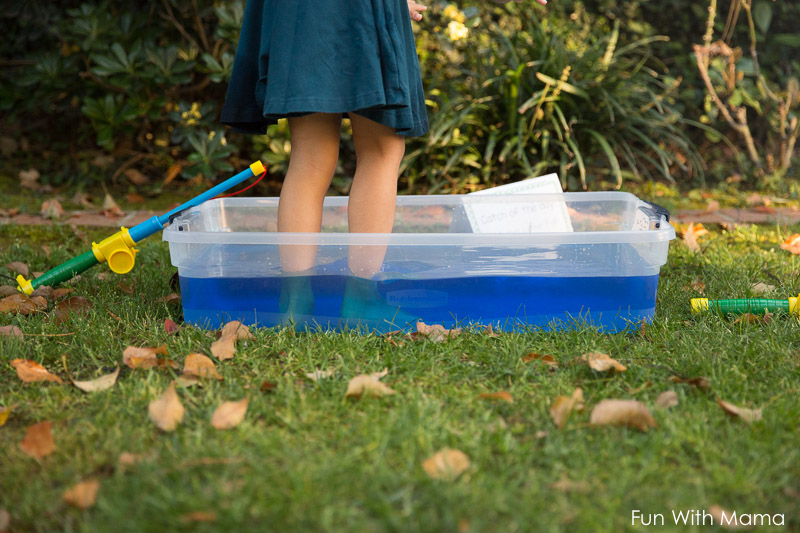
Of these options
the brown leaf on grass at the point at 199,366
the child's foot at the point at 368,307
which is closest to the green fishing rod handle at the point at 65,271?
the brown leaf on grass at the point at 199,366

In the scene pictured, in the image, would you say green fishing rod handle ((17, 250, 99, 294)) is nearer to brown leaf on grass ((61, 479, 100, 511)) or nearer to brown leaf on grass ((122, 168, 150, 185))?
brown leaf on grass ((61, 479, 100, 511))

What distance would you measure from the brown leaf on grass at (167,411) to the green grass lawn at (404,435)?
0.02 meters

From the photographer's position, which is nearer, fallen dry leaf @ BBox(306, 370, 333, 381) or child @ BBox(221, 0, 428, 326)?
fallen dry leaf @ BBox(306, 370, 333, 381)

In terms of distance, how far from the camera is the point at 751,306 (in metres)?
1.73

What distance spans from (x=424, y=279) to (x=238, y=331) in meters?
0.45

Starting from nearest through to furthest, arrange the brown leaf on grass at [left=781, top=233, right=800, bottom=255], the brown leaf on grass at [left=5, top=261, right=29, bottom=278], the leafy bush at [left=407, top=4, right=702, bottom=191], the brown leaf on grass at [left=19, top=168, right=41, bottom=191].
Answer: the brown leaf on grass at [left=5, top=261, right=29, bottom=278] < the brown leaf on grass at [left=781, top=233, right=800, bottom=255] < the leafy bush at [left=407, top=4, right=702, bottom=191] < the brown leaf on grass at [left=19, top=168, right=41, bottom=191]

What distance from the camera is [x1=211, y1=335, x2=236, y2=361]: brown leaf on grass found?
1.49 m

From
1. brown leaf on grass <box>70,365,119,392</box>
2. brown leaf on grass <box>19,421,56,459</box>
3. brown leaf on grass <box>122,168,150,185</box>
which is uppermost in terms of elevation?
brown leaf on grass <box>122,168,150,185</box>

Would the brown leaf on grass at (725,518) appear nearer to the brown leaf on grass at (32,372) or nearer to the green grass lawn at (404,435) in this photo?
the green grass lawn at (404,435)

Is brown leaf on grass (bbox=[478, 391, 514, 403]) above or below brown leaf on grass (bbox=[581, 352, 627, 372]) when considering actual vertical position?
below

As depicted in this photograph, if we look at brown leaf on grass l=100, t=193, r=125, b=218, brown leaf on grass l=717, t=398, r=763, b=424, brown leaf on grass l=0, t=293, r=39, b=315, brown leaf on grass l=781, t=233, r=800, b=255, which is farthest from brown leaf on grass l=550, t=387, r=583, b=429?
brown leaf on grass l=100, t=193, r=125, b=218

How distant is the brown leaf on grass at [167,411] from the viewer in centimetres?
118

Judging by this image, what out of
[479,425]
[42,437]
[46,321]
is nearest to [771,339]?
[479,425]

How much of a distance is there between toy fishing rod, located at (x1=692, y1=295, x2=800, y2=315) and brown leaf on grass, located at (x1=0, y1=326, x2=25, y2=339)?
161cm
